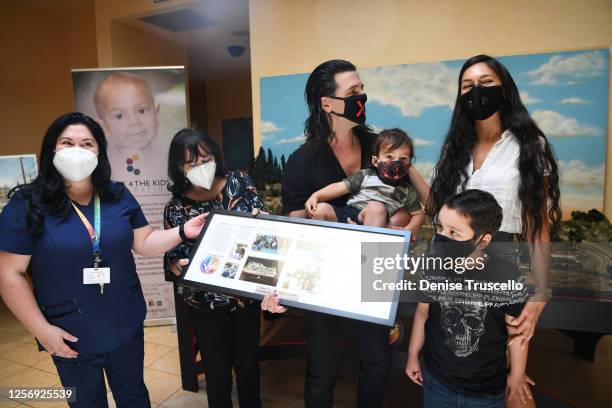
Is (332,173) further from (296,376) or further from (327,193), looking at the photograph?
(296,376)

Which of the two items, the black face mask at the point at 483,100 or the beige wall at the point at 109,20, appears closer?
the black face mask at the point at 483,100

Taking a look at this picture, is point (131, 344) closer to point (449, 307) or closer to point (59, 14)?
point (449, 307)

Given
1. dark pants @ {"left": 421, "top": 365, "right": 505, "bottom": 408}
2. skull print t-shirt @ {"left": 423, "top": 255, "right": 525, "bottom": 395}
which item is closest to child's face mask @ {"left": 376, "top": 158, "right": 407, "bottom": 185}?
skull print t-shirt @ {"left": 423, "top": 255, "right": 525, "bottom": 395}

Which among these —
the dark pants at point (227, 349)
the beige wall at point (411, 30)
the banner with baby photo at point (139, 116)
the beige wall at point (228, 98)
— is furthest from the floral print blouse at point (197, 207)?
the beige wall at point (228, 98)

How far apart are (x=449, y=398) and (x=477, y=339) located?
260mm

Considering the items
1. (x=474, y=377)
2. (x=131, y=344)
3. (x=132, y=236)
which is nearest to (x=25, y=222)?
(x=132, y=236)

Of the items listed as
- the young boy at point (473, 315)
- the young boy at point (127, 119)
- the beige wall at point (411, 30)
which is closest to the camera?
the young boy at point (473, 315)

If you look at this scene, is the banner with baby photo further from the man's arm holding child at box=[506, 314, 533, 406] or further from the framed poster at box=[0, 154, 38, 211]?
the man's arm holding child at box=[506, 314, 533, 406]

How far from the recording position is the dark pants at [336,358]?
1669 millimetres

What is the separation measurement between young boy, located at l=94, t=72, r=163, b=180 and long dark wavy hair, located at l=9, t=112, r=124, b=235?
1900 mm

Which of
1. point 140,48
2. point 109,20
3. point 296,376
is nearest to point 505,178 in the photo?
point 296,376

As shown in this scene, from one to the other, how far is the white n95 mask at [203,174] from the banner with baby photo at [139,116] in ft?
6.13

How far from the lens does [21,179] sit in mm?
3205

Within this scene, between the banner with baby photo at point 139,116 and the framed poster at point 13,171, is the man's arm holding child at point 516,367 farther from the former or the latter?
the framed poster at point 13,171
